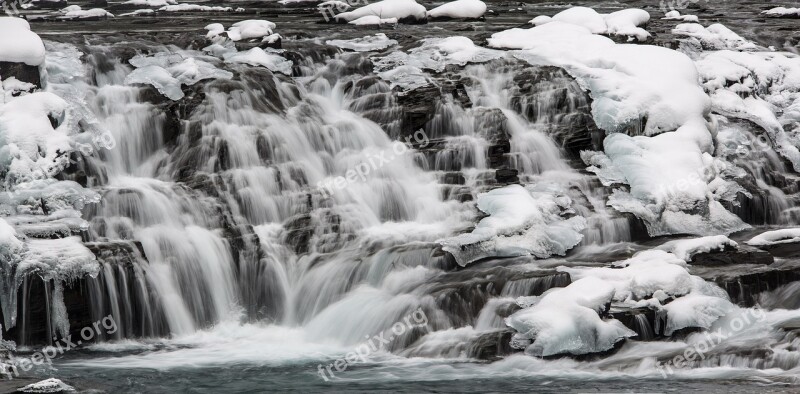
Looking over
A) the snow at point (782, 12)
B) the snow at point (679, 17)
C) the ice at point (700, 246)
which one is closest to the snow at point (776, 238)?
the ice at point (700, 246)

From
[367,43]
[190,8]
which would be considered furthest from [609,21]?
[190,8]

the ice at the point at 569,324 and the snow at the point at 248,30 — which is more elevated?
the snow at the point at 248,30

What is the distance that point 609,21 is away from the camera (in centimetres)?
1931

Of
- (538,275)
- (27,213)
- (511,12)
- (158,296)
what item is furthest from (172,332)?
(511,12)

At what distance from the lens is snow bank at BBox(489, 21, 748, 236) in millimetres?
13438

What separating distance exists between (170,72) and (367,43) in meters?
4.19

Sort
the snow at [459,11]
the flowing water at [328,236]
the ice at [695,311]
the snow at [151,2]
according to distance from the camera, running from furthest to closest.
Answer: the snow at [151,2] → the snow at [459,11] → the ice at [695,311] → the flowing water at [328,236]

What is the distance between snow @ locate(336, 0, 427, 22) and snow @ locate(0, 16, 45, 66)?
9.13 meters

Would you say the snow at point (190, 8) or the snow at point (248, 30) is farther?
the snow at point (190, 8)

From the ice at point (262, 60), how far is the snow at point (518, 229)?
15.2 ft

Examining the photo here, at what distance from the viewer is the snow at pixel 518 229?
472 inches

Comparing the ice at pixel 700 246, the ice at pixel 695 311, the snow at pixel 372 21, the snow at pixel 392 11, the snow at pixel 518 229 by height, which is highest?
the snow at pixel 392 11

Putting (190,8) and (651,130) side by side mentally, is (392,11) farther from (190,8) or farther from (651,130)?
(651,130)

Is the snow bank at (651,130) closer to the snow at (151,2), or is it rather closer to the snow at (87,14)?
the snow at (87,14)
